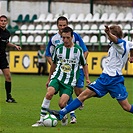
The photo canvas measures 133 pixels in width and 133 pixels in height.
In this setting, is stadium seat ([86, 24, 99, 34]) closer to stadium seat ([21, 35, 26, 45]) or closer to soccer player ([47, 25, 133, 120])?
stadium seat ([21, 35, 26, 45])

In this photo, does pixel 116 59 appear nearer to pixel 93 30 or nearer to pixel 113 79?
pixel 113 79

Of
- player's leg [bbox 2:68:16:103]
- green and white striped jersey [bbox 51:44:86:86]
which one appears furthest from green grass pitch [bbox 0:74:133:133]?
green and white striped jersey [bbox 51:44:86:86]

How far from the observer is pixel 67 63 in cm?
1113

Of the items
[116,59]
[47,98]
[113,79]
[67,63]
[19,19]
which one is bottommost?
[47,98]

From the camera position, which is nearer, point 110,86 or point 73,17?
point 110,86

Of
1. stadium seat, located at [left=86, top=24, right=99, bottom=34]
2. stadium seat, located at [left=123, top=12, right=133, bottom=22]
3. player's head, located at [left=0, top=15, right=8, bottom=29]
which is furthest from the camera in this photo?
stadium seat, located at [left=123, top=12, right=133, bottom=22]

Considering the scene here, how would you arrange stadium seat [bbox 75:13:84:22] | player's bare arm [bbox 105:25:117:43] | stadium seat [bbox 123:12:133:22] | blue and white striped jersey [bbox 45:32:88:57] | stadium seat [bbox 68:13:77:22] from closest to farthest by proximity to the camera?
player's bare arm [bbox 105:25:117:43]
blue and white striped jersey [bbox 45:32:88:57]
stadium seat [bbox 123:12:133:22]
stadium seat [bbox 75:13:84:22]
stadium seat [bbox 68:13:77:22]

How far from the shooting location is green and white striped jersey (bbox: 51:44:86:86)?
11.1 m

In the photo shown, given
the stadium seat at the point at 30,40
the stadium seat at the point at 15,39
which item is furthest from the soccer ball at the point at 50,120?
the stadium seat at the point at 15,39

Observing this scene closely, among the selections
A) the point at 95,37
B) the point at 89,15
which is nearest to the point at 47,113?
the point at 95,37

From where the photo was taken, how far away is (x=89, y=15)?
38812mm

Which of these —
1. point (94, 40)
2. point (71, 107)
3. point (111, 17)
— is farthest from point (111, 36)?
point (111, 17)

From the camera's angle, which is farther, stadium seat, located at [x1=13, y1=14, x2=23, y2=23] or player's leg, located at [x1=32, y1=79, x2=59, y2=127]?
stadium seat, located at [x1=13, y1=14, x2=23, y2=23]

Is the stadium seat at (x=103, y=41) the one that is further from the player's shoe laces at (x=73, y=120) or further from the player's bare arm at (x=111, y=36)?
the player's bare arm at (x=111, y=36)
